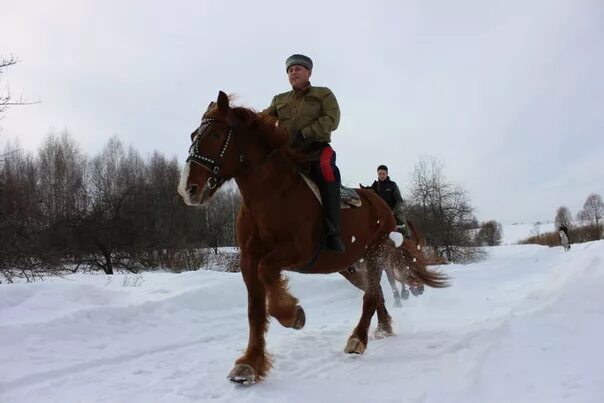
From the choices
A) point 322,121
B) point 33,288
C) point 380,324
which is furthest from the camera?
point 33,288

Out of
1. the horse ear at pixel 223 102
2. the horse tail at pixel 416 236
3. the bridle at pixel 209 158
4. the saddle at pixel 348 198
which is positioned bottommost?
the horse tail at pixel 416 236

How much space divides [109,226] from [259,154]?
29470mm

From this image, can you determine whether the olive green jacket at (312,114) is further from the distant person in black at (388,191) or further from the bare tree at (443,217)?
the bare tree at (443,217)

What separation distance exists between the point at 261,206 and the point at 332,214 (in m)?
0.86

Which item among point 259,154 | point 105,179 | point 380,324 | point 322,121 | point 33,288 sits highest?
point 105,179

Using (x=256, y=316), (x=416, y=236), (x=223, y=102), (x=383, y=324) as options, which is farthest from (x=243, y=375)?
(x=416, y=236)

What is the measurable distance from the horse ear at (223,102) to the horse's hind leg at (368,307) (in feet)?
9.59

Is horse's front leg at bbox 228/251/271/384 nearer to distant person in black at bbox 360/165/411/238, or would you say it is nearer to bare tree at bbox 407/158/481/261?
distant person in black at bbox 360/165/411/238

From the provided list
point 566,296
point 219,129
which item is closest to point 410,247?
point 566,296

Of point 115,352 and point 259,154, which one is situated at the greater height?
point 259,154

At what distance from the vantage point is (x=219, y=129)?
3.98 m

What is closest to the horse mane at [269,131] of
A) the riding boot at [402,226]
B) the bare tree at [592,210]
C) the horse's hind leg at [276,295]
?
the horse's hind leg at [276,295]

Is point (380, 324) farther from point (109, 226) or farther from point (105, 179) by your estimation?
point (105, 179)

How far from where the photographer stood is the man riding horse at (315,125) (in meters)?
4.66
